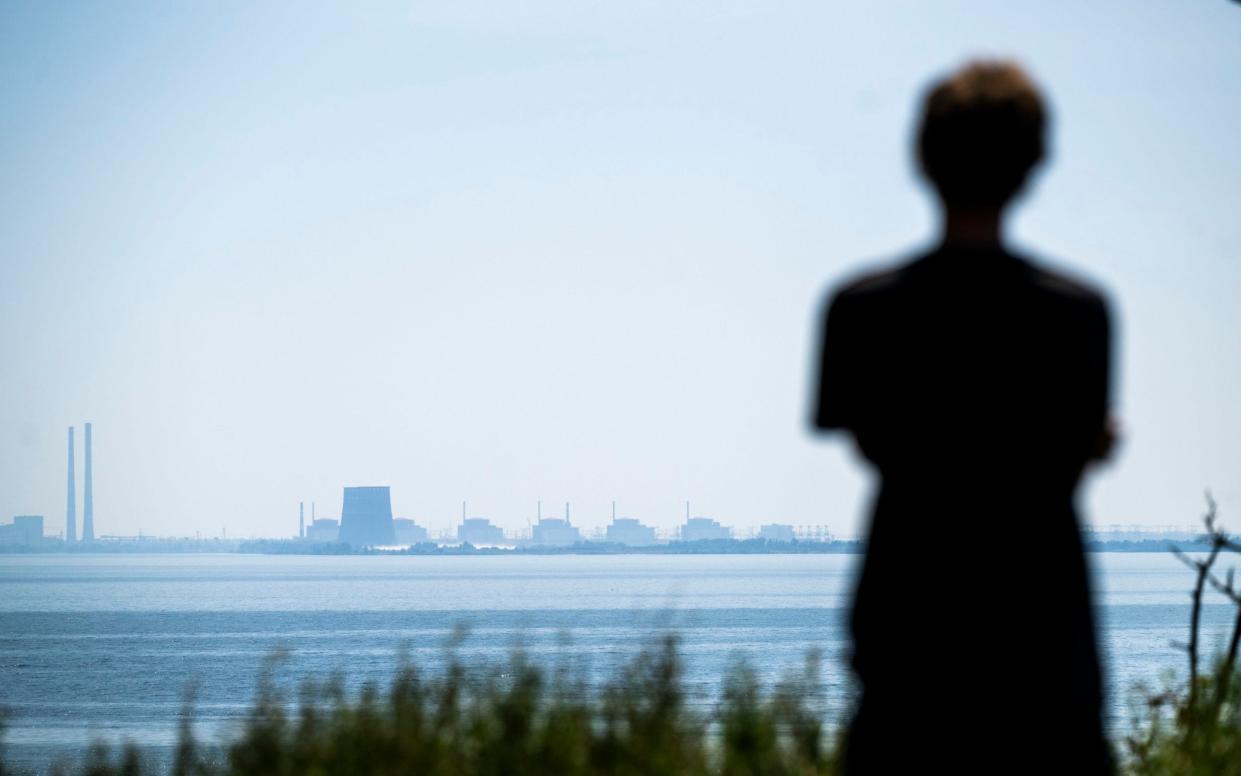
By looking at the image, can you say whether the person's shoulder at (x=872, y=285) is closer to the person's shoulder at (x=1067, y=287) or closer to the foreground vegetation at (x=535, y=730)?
the person's shoulder at (x=1067, y=287)

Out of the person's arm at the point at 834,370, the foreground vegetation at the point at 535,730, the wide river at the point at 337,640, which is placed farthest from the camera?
the wide river at the point at 337,640

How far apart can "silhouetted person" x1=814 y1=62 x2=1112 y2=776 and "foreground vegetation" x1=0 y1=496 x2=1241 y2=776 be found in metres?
2.59

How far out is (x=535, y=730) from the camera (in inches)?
246

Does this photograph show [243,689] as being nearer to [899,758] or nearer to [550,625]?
[550,625]

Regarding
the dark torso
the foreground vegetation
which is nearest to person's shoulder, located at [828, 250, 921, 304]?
the dark torso

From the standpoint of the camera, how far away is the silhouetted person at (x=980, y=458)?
10.9ft

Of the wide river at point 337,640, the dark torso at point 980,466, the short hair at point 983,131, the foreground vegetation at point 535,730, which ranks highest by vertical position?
the short hair at point 983,131

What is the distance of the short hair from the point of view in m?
3.28

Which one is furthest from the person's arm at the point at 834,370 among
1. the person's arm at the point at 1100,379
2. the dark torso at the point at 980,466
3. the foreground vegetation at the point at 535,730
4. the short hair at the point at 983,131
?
the foreground vegetation at the point at 535,730

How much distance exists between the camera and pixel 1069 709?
334cm

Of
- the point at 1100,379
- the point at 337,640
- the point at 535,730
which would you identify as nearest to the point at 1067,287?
the point at 1100,379

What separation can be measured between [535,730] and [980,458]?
10.9 feet

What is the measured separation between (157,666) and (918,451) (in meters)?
82.5

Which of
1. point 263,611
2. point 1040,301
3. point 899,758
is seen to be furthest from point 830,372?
point 263,611
